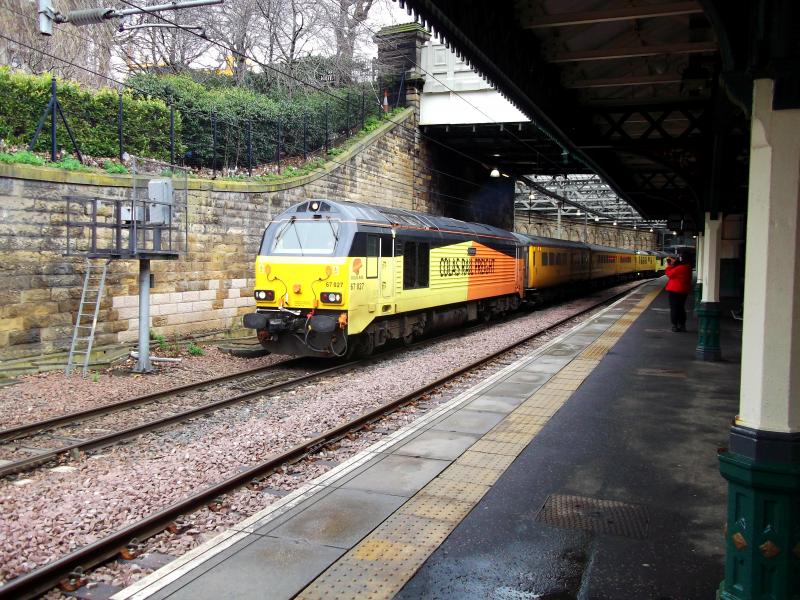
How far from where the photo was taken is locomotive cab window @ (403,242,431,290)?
1359cm

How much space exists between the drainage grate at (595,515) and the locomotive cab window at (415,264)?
862 cm

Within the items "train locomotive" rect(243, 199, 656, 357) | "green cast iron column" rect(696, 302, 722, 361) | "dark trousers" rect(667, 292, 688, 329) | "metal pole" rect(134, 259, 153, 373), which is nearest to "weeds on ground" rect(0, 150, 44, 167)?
"metal pole" rect(134, 259, 153, 373)

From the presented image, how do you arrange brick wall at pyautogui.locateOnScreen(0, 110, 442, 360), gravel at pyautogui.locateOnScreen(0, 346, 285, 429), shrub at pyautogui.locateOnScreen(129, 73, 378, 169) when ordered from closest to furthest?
gravel at pyautogui.locateOnScreen(0, 346, 285, 429) → brick wall at pyautogui.locateOnScreen(0, 110, 442, 360) → shrub at pyautogui.locateOnScreen(129, 73, 378, 169)

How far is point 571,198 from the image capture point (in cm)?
4581

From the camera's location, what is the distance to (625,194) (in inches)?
815

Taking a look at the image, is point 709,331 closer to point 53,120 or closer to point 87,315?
point 87,315

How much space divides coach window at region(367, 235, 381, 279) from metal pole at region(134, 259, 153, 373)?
12.4 feet

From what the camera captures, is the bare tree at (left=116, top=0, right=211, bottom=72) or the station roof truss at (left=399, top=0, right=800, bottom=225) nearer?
the station roof truss at (left=399, top=0, right=800, bottom=225)

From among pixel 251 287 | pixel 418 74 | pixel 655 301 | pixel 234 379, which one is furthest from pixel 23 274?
pixel 655 301

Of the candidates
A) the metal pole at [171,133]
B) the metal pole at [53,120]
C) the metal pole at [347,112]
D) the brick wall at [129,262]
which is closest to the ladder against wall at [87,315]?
the brick wall at [129,262]

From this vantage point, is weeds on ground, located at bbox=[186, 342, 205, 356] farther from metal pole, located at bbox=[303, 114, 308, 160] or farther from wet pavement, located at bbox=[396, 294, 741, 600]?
metal pole, located at bbox=[303, 114, 308, 160]

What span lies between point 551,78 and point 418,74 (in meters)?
14.6

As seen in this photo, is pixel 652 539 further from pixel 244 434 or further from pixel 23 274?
pixel 23 274

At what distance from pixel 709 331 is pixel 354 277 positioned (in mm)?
6448
